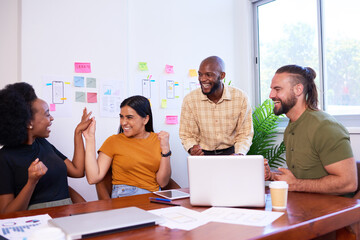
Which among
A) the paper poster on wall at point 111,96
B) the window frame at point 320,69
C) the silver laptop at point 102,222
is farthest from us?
the window frame at point 320,69

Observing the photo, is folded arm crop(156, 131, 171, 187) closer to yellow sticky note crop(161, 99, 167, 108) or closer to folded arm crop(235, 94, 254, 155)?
folded arm crop(235, 94, 254, 155)

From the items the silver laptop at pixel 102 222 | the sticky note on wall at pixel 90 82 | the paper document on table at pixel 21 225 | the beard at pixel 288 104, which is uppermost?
the sticky note on wall at pixel 90 82

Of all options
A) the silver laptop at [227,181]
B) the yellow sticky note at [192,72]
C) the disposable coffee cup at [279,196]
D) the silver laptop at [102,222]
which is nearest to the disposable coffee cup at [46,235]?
the silver laptop at [102,222]

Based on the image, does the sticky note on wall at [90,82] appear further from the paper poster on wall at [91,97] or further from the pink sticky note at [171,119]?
the pink sticky note at [171,119]

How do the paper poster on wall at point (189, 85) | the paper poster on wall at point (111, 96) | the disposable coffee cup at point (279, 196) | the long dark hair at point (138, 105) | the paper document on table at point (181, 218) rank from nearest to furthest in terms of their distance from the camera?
Result: the paper document on table at point (181, 218) < the disposable coffee cup at point (279, 196) < the long dark hair at point (138, 105) < the paper poster on wall at point (111, 96) < the paper poster on wall at point (189, 85)

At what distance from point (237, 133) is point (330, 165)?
1147 millimetres

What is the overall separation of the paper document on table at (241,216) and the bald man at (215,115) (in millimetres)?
1347

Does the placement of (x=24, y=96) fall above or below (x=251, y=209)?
above

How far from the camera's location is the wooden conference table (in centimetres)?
105

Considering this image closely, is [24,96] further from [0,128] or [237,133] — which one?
[237,133]

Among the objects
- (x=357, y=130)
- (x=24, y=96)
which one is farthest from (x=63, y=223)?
(x=357, y=130)

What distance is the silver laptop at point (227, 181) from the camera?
1361 mm

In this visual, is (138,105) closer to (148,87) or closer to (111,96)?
(111,96)

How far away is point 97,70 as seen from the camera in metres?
3.03
